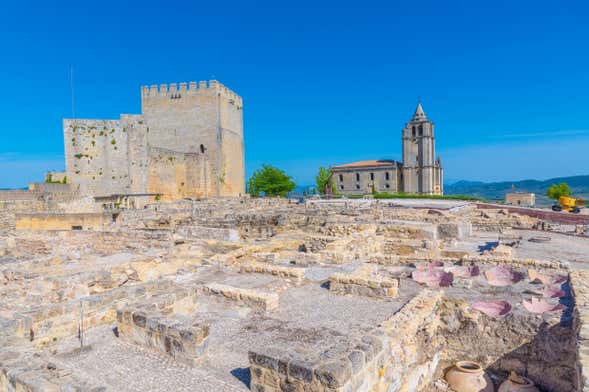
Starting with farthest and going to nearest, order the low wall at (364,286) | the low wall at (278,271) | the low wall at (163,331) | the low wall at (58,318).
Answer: the low wall at (278,271)
the low wall at (364,286)
the low wall at (58,318)
the low wall at (163,331)

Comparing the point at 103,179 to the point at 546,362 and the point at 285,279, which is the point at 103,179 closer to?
the point at 285,279

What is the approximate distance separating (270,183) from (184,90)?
51.6 ft

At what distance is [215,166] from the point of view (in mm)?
33438

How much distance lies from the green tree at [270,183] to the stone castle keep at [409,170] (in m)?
18.4

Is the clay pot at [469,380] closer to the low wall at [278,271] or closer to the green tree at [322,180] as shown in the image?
the low wall at [278,271]

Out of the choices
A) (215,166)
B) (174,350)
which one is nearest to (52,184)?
(215,166)

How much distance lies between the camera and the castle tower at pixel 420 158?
57.3 meters

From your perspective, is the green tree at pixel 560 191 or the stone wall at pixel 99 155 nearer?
the stone wall at pixel 99 155

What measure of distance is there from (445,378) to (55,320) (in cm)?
533

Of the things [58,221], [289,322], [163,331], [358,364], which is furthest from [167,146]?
[358,364]

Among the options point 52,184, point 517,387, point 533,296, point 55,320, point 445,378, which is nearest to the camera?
point 55,320

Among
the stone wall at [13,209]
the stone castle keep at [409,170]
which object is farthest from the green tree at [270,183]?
the stone wall at [13,209]

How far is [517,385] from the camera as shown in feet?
16.8

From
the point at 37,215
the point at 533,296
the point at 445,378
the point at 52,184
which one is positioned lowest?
the point at 445,378
